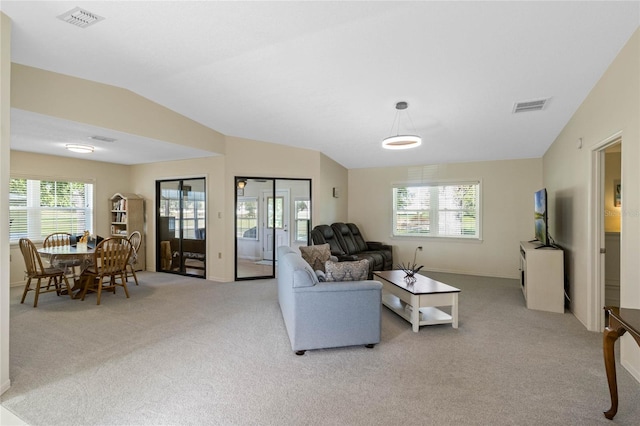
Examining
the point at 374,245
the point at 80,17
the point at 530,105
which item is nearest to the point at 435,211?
the point at 374,245

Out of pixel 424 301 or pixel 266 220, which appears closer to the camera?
pixel 424 301

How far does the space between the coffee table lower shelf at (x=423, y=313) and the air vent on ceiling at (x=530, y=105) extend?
277 cm

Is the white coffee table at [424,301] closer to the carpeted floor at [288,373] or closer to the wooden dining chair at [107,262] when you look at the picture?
the carpeted floor at [288,373]

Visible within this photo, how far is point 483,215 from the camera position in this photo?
6379 mm

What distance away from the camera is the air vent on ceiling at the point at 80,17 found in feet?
8.36

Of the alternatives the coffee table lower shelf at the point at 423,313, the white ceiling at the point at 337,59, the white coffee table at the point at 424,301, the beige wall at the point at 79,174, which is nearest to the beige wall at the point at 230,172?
the white ceiling at the point at 337,59

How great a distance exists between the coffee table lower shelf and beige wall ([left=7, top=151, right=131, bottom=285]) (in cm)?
607

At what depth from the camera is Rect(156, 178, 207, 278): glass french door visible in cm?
621

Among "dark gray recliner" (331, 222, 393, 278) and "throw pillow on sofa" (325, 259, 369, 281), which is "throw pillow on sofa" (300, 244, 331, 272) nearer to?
"dark gray recliner" (331, 222, 393, 278)

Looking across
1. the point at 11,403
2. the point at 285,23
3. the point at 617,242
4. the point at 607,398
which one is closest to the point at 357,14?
the point at 285,23

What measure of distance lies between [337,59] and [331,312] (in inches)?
99.1

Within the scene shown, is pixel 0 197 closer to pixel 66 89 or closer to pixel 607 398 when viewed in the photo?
pixel 66 89

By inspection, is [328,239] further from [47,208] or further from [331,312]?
[47,208]

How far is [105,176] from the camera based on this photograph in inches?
263
